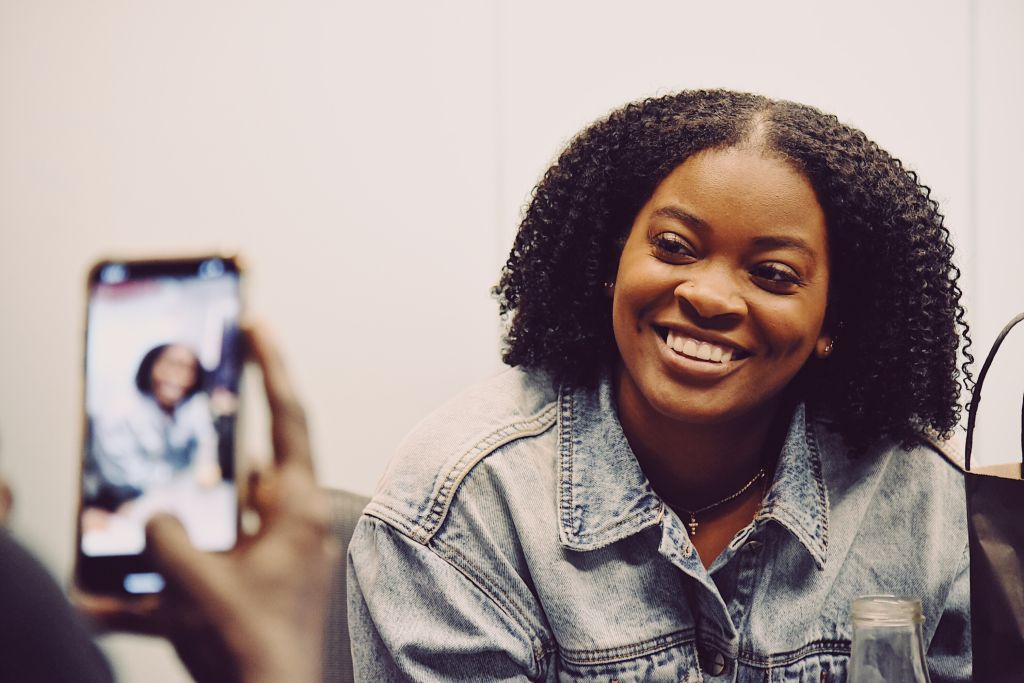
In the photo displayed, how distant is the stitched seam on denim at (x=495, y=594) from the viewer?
2.96ft

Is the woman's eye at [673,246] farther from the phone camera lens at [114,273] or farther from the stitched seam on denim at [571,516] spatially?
the phone camera lens at [114,273]

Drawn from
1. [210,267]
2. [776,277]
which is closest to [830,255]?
[776,277]

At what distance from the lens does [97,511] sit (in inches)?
48.8

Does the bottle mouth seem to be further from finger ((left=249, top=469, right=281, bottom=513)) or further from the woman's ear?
finger ((left=249, top=469, right=281, bottom=513))

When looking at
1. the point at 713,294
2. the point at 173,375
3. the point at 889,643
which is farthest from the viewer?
the point at 173,375

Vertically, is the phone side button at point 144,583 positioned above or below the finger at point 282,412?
below

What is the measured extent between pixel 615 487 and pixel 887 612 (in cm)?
38

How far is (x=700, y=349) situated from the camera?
36.1 inches

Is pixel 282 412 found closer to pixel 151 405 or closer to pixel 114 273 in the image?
pixel 151 405

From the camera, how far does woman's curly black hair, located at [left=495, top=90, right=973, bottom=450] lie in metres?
0.94

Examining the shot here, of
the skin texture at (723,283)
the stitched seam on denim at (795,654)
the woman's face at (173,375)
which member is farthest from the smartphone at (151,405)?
the stitched seam on denim at (795,654)

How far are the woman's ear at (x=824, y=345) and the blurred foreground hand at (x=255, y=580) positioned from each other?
0.70 metres

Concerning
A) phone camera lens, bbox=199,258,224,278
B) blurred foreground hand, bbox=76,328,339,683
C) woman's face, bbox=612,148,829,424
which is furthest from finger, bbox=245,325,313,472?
woman's face, bbox=612,148,829,424

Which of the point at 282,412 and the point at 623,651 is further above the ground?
the point at 282,412
